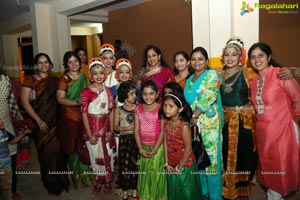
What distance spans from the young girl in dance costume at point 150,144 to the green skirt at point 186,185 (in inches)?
6.4

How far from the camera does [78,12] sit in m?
5.97

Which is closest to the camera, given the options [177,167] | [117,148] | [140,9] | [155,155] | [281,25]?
[177,167]

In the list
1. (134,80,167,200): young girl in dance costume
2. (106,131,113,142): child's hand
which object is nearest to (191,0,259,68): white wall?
(134,80,167,200): young girl in dance costume

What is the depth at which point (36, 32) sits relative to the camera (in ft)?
20.0

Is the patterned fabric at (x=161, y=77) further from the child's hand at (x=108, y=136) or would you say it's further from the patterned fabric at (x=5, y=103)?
the patterned fabric at (x=5, y=103)

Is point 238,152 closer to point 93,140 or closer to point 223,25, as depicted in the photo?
point 93,140

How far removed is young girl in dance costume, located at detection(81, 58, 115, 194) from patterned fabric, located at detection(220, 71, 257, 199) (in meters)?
1.28

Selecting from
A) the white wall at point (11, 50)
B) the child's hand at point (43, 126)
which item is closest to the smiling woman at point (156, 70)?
the child's hand at point (43, 126)

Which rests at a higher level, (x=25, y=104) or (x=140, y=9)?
(x=140, y=9)

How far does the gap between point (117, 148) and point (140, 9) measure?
17.6 feet

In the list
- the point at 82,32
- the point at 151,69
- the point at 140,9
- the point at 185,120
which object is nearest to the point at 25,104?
the point at 151,69

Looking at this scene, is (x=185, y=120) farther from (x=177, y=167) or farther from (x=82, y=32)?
(x=82, y=32)

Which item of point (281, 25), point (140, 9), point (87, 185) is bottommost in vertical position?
point (87, 185)

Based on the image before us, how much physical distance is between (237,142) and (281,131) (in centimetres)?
44
